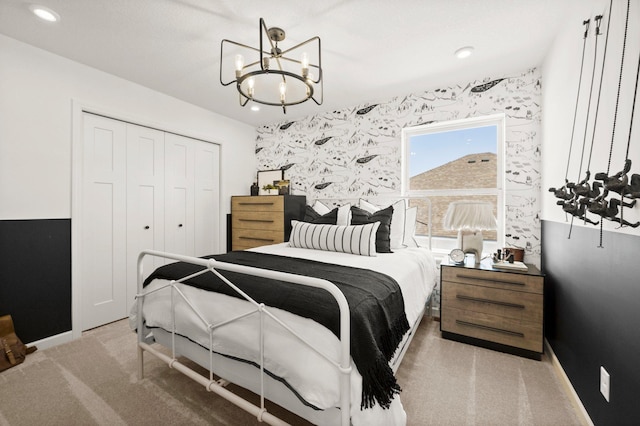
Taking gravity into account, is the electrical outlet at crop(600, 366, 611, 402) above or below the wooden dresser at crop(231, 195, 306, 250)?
below

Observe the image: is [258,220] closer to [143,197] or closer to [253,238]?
[253,238]

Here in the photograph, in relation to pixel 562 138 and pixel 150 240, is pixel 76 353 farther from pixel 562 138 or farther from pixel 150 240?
pixel 562 138

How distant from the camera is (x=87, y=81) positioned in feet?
8.09

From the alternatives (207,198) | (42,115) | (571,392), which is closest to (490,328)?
(571,392)

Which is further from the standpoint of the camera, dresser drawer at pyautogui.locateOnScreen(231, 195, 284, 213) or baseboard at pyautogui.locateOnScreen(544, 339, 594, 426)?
dresser drawer at pyautogui.locateOnScreen(231, 195, 284, 213)

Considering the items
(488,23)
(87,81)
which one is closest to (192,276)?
(87,81)

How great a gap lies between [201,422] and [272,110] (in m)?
3.18

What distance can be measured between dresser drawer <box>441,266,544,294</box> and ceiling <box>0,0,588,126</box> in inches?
66.5

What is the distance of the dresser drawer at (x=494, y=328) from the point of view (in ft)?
6.57

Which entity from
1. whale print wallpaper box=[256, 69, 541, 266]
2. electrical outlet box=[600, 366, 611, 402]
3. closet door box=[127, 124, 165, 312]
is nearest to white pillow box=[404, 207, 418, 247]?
whale print wallpaper box=[256, 69, 541, 266]

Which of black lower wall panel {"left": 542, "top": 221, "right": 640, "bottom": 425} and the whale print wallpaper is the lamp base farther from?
black lower wall panel {"left": 542, "top": 221, "right": 640, "bottom": 425}

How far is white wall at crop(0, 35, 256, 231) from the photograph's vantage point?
205cm

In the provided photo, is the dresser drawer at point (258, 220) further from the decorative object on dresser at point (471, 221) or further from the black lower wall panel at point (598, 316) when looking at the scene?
the black lower wall panel at point (598, 316)

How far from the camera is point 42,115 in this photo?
2211 mm
